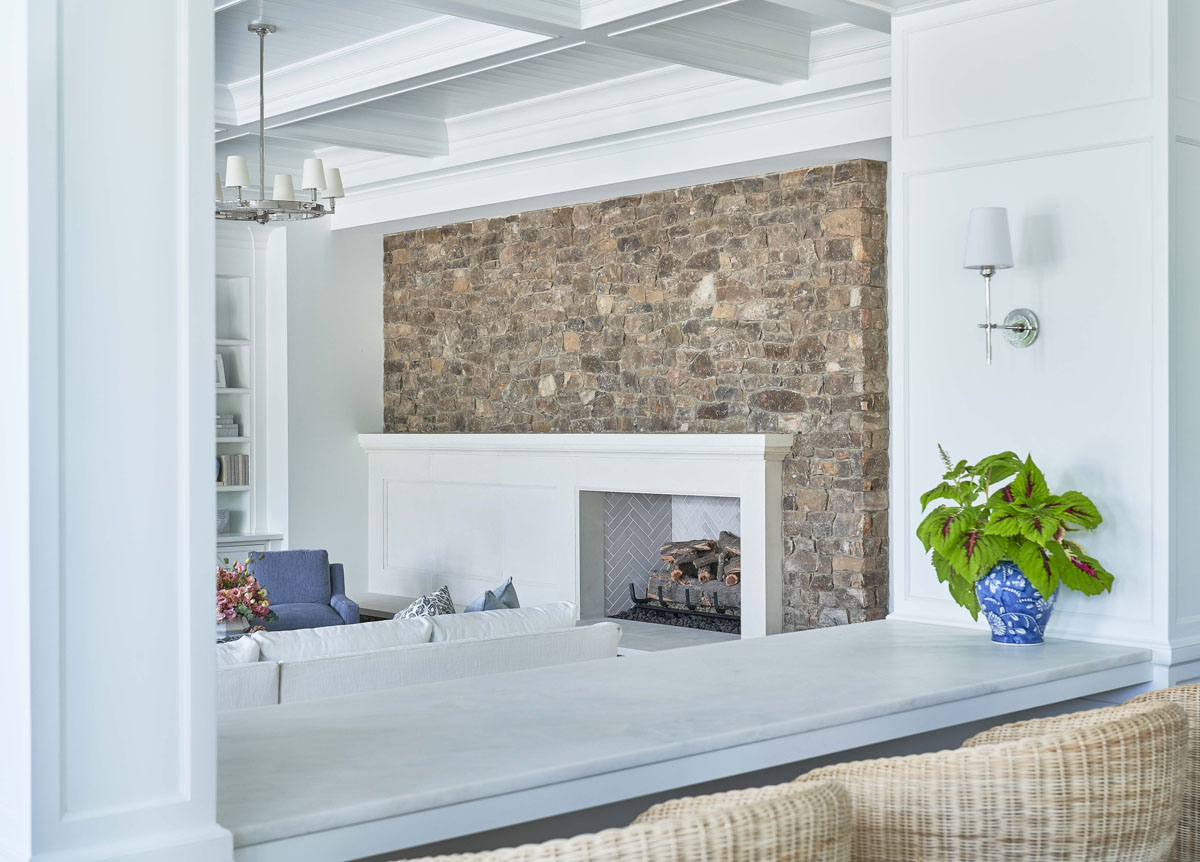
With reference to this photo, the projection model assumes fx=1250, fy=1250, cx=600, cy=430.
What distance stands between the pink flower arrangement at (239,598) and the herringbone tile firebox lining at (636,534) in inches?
98.7

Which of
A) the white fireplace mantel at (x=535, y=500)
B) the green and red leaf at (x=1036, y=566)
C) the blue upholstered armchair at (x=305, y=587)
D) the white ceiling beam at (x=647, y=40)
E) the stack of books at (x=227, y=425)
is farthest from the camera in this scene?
the stack of books at (x=227, y=425)

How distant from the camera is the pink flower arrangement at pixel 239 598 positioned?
548 centimetres

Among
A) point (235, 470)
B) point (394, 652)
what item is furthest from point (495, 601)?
point (235, 470)

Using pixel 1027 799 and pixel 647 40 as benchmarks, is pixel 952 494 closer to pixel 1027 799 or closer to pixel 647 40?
pixel 1027 799

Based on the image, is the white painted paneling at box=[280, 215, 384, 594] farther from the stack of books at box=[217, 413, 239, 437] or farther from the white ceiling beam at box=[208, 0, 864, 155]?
the white ceiling beam at box=[208, 0, 864, 155]

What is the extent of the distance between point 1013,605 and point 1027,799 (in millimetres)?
1529

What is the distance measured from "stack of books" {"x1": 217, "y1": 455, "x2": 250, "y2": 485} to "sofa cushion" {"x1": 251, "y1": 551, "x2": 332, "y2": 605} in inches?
62.3

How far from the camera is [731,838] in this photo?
1.57 metres

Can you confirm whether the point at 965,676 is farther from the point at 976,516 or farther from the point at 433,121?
the point at 433,121

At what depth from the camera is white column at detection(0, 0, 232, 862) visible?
5.54 feet

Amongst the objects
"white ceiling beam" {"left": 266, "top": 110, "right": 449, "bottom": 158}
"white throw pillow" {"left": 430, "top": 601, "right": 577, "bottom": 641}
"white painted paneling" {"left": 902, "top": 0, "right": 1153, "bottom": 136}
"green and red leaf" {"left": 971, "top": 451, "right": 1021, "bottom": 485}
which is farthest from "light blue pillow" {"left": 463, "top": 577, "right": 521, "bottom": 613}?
"white ceiling beam" {"left": 266, "top": 110, "right": 449, "bottom": 158}

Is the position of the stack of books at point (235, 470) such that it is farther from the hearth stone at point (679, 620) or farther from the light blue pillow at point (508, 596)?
the light blue pillow at point (508, 596)

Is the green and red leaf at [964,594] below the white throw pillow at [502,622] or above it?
above

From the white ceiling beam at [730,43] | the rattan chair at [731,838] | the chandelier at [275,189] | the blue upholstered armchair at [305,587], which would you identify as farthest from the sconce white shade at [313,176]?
the rattan chair at [731,838]
